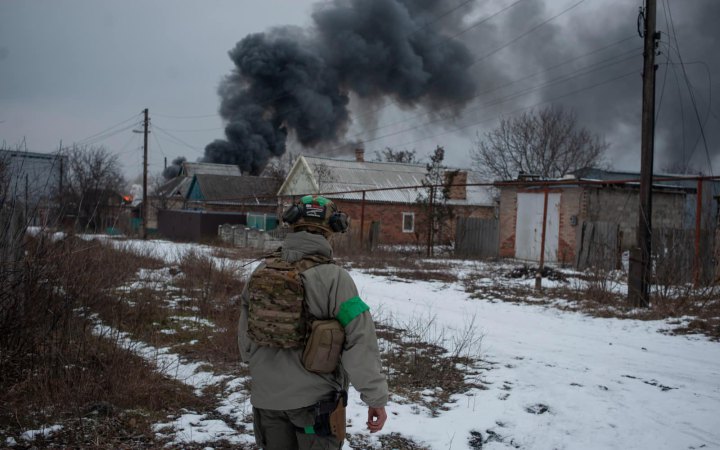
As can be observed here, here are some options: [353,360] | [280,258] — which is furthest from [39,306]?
[353,360]

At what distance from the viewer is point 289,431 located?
2.69 meters

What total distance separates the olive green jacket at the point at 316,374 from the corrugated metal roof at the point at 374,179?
2877 cm

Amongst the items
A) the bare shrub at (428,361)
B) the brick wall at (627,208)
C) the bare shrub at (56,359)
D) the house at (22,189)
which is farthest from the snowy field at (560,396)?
the brick wall at (627,208)

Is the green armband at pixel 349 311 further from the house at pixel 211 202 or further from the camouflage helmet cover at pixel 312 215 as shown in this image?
the house at pixel 211 202

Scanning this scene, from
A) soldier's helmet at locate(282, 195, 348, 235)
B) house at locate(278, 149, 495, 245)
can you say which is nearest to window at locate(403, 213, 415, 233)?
house at locate(278, 149, 495, 245)

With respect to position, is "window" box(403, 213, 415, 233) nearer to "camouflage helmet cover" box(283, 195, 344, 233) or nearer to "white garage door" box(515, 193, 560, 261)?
"white garage door" box(515, 193, 560, 261)

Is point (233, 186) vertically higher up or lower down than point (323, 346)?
higher up

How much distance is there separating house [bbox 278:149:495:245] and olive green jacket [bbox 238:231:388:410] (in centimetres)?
2668

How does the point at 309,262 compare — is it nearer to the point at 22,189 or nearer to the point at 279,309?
the point at 279,309

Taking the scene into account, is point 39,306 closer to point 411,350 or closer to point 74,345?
point 74,345

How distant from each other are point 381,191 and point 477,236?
11.4 m

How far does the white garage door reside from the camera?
21594 millimetres

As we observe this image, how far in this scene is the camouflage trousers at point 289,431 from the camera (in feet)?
8.60

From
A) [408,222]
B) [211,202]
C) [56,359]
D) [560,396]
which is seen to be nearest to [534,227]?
[408,222]
